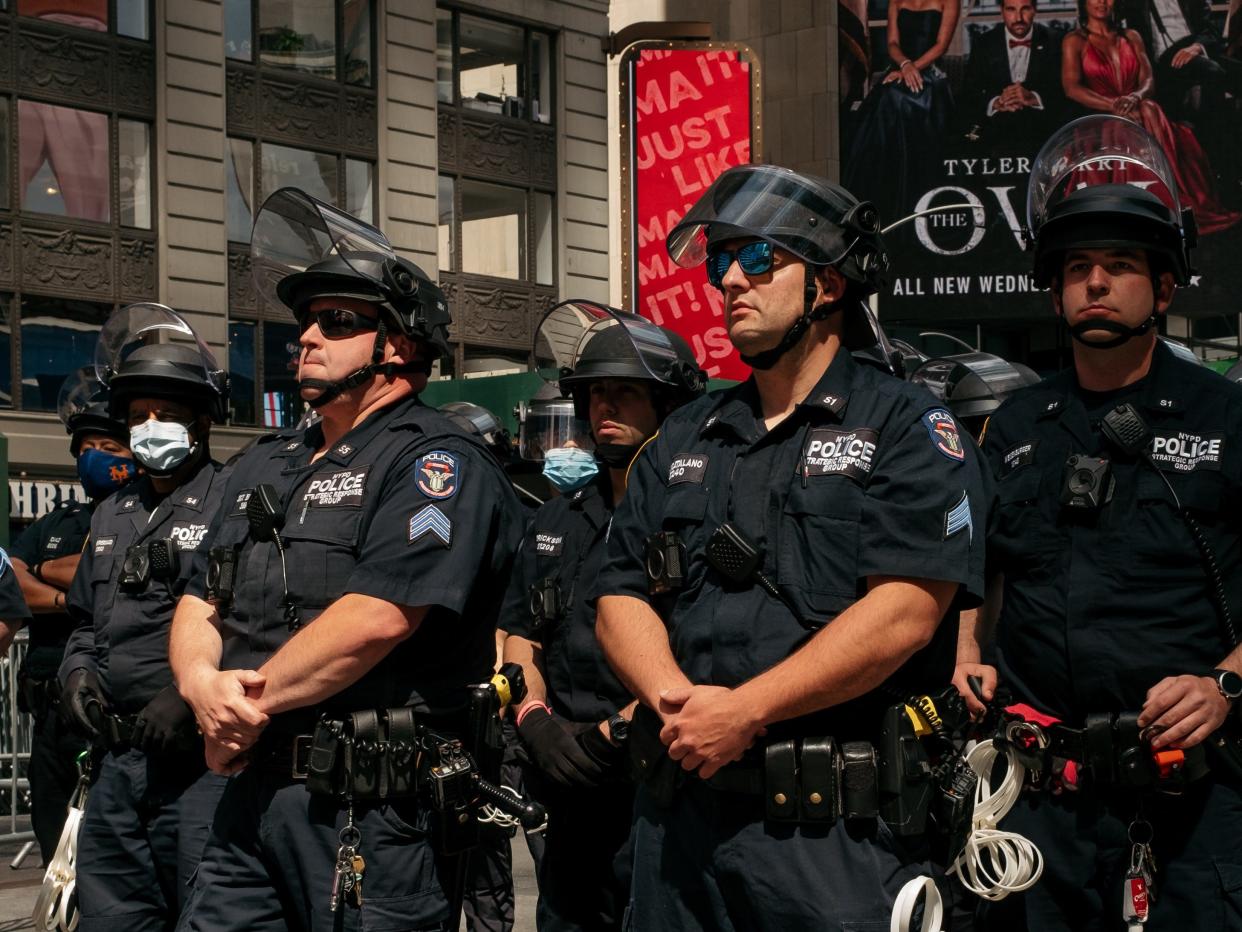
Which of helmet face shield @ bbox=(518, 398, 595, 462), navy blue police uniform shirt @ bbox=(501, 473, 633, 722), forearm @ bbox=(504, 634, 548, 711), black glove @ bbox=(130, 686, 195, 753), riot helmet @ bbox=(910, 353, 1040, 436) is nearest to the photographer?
black glove @ bbox=(130, 686, 195, 753)

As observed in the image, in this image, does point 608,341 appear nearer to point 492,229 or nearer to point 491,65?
point 492,229

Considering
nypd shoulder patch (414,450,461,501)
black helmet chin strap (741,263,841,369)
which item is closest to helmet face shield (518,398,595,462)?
nypd shoulder patch (414,450,461,501)

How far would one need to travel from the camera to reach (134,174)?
82.4 ft

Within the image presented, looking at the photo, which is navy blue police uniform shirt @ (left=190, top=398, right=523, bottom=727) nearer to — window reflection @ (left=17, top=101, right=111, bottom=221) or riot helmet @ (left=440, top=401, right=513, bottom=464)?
riot helmet @ (left=440, top=401, right=513, bottom=464)

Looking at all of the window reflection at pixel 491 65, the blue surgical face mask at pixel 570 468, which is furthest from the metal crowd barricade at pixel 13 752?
the window reflection at pixel 491 65

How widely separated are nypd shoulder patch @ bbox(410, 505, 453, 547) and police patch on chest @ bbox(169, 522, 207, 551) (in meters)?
2.03

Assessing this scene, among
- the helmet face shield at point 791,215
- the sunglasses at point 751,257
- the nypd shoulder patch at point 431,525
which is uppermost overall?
the helmet face shield at point 791,215

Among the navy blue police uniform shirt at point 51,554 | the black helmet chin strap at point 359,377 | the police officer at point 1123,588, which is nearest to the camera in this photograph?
the police officer at point 1123,588

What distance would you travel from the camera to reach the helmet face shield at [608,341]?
680 cm

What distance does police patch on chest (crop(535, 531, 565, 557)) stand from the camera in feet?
22.2

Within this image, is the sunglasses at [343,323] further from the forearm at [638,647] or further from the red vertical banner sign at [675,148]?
the red vertical banner sign at [675,148]

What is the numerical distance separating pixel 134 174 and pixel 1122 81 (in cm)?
2113

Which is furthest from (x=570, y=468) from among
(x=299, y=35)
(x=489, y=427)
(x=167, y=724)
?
(x=299, y=35)

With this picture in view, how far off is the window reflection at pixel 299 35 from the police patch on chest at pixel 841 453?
24.1 m
